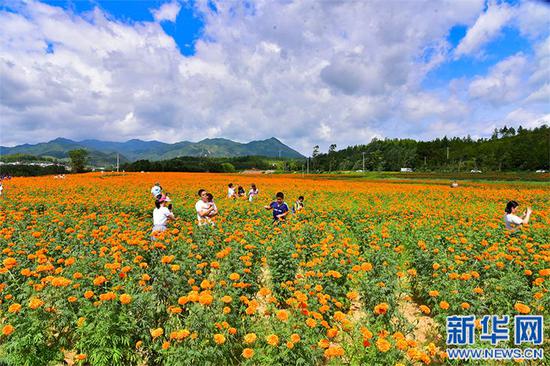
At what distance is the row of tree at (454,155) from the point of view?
89.5 m

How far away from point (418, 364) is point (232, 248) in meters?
3.52

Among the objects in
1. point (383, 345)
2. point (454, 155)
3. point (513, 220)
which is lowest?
point (383, 345)

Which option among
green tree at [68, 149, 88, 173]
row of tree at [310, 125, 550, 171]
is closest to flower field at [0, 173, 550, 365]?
green tree at [68, 149, 88, 173]

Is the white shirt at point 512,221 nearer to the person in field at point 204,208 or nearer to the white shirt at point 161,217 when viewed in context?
the person in field at point 204,208

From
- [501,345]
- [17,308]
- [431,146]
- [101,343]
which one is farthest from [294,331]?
[431,146]

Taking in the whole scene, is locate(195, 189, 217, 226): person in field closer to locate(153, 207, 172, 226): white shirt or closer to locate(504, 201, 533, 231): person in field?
locate(153, 207, 172, 226): white shirt

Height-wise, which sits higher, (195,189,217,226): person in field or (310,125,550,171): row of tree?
(310,125,550,171): row of tree

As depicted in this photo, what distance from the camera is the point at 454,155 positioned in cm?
11519

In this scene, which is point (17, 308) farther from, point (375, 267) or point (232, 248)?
point (375, 267)

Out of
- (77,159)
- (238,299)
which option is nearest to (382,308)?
(238,299)

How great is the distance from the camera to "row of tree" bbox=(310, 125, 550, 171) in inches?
3524

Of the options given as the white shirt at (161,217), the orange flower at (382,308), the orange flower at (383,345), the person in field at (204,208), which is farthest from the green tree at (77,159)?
the orange flower at (383,345)

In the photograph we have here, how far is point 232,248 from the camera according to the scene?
5.90 metres

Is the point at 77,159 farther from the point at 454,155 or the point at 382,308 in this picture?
the point at 454,155
